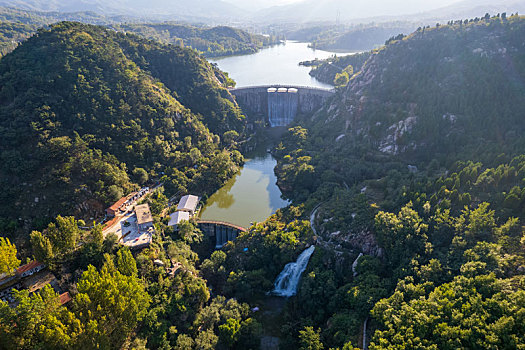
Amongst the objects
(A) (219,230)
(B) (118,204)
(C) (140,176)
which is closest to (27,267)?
(B) (118,204)

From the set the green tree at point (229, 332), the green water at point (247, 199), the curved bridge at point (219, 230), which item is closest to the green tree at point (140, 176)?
the green water at point (247, 199)

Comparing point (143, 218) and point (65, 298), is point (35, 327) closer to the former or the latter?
point (65, 298)

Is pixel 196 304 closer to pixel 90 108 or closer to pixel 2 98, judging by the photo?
pixel 90 108

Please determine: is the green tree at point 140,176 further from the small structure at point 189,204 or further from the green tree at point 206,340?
the green tree at point 206,340

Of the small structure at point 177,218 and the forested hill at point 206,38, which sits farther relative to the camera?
the forested hill at point 206,38

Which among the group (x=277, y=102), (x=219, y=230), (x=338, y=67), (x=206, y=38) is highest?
(x=206, y=38)

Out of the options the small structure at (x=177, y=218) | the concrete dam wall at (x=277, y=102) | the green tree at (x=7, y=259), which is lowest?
the small structure at (x=177, y=218)

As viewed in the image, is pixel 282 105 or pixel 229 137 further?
pixel 282 105
